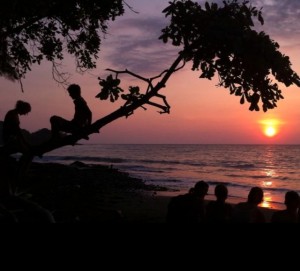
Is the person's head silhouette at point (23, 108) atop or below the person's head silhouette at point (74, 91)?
below

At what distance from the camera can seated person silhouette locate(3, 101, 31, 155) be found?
7.64 meters

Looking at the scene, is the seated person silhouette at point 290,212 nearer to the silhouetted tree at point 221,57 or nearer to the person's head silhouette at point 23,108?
the silhouetted tree at point 221,57

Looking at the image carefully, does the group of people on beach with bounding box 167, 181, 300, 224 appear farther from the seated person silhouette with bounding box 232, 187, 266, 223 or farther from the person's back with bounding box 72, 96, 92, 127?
the person's back with bounding box 72, 96, 92, 127

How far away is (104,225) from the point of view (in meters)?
4.66

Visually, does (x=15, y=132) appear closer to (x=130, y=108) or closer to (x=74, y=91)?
(x=74, y=91)

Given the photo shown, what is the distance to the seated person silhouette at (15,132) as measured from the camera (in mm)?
7644

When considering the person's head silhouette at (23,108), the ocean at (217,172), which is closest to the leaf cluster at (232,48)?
the person's head silhouette at (23,108)

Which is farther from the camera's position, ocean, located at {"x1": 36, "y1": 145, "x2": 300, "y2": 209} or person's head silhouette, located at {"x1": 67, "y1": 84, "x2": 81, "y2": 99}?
ocean, located at {"x1": 36, "y1": 145, "x2": 300, "y2": 209}

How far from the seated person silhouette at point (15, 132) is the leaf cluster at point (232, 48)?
2.85m

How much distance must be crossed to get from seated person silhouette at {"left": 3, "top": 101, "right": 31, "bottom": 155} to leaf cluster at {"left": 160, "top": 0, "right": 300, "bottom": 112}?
2853 mm

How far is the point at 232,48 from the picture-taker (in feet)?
21.3

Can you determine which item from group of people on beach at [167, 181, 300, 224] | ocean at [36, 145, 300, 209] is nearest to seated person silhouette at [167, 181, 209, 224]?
group of people on beach at [167, 181, 300, 224]

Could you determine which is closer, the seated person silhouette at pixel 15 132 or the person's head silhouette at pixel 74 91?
the seated person silhouette at pixel 15 132

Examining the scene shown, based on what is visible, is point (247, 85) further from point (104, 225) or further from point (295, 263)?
point (104, 225)
